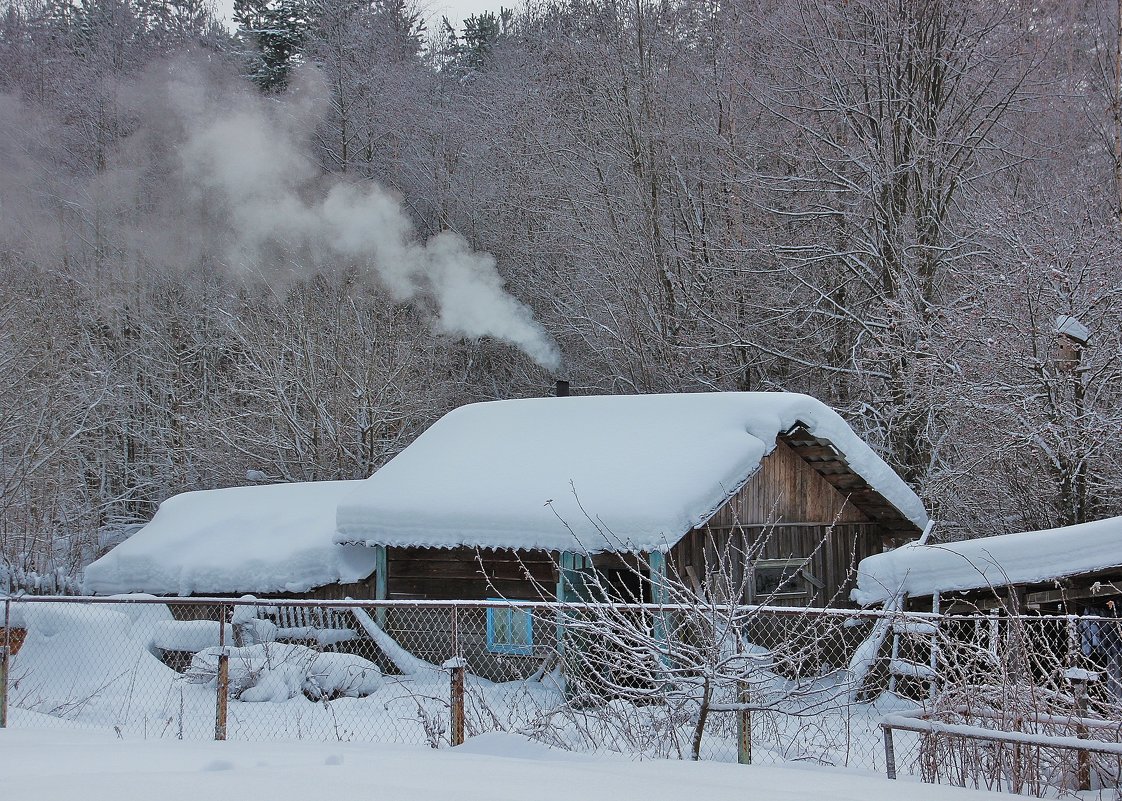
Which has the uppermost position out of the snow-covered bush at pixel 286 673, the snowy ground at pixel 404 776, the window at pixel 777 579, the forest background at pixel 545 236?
the forest background at pixel 545 236

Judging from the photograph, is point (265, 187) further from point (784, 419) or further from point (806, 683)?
point (806, 683)

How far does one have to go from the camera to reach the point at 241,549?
16859mm

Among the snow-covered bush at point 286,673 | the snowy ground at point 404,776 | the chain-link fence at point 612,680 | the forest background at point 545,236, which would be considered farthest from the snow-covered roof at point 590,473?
the snowy ground at point 404,776

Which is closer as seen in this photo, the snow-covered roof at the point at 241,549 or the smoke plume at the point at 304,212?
the snow-covered roof at the point at 241,549

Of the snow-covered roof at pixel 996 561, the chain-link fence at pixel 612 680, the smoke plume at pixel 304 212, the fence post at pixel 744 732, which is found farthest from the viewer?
the smoke plume at pixel 304 212

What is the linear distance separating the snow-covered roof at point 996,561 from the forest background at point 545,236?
3527 mm

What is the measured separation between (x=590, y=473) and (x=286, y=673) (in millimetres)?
4338

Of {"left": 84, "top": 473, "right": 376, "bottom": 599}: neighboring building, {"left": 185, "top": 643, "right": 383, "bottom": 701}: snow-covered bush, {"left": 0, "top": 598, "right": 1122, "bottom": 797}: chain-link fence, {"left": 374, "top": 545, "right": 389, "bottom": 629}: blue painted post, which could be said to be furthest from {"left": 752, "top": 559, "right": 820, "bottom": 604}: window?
{"left": 84, "top": 473, "right": 376, "bottom": 599}: neighboring building

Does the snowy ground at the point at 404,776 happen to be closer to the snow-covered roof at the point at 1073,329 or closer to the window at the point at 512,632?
the window at the point at 512,632

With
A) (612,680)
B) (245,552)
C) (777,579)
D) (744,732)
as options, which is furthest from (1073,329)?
(245,552)

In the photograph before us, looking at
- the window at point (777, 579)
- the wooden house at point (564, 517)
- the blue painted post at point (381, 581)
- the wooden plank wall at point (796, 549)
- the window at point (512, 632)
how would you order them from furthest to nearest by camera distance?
1. the blue painted post at point (381, 581)
2. the window at point (777, 579)
3. the window at point (512, 632)
4. the wooden plank wall at point (796, 549)
5. the wooden house at point (564, 517)

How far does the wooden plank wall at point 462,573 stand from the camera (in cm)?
1443

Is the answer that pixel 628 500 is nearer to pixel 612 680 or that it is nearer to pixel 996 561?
pixel 612 680

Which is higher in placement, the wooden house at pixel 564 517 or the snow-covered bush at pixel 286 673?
the wooden house at pixel 564 517
